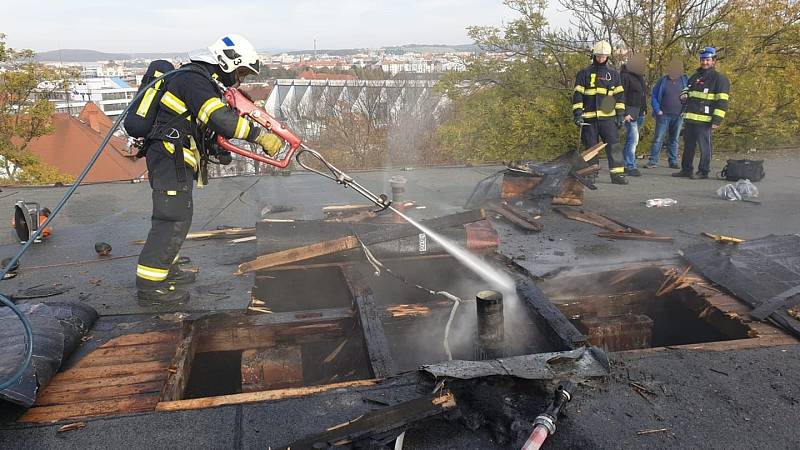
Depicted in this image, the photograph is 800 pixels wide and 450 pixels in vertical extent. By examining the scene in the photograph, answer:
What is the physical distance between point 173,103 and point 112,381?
1.92 m

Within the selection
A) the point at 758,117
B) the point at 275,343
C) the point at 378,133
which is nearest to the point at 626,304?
the point at 275,343

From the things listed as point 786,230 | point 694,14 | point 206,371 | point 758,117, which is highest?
point 694,14

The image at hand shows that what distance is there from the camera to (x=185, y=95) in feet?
12.3

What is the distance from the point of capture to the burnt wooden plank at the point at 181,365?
2.88 meters

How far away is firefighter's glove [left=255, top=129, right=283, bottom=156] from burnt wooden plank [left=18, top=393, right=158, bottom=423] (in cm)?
188

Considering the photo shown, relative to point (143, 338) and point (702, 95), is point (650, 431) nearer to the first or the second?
point (143, 338)

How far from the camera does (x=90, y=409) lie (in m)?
2.70

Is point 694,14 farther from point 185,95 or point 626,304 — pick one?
point 185,95

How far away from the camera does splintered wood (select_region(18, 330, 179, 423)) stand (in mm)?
2695

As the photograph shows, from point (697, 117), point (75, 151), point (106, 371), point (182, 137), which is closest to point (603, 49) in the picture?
point (697, 117)

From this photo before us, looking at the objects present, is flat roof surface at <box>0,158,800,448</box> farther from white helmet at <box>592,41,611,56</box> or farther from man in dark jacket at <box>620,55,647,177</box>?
white helmet at <box>592,41,611,56</box>

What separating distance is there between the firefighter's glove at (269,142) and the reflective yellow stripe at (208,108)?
0.35 m

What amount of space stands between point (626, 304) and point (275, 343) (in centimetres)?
274

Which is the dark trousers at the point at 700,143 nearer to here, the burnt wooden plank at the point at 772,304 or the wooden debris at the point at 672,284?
the wooden debris at the point at 672,284
